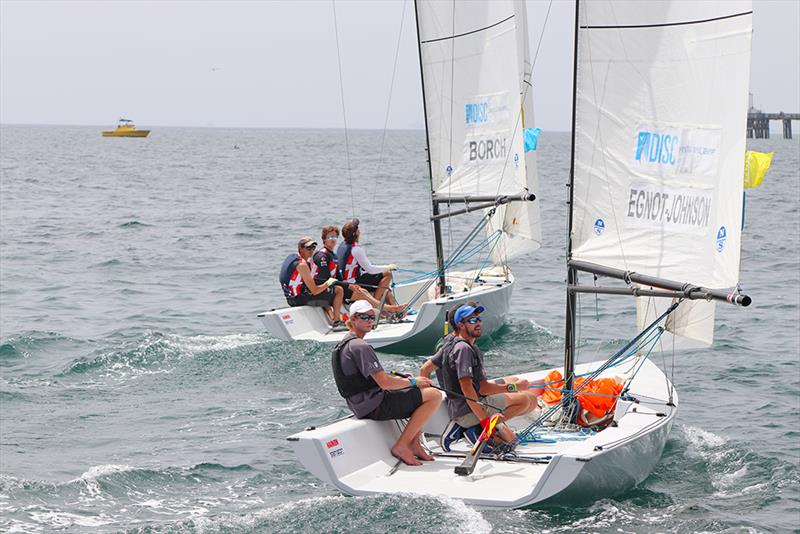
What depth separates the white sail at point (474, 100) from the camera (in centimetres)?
1508

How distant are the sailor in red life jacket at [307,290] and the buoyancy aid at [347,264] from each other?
0.22 metres

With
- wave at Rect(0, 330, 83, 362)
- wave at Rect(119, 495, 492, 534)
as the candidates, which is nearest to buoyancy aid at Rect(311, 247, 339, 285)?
wave at Rect(0, 330, 83, 362)

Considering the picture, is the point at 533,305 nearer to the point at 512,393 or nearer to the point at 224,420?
the point at 224,420

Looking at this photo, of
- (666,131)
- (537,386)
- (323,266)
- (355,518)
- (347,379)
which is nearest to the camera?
(355,518)

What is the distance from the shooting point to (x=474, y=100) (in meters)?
15.5

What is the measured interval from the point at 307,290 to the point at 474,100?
3.44m

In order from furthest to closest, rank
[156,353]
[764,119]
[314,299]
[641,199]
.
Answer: [764,119] < [314,299] < [156,353] < [641,199]

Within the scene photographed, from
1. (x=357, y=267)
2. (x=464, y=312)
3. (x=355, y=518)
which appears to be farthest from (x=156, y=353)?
(x=355, y=518)

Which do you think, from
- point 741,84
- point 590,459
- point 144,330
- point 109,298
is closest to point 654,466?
point 590,459

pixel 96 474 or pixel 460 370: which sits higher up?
pixel 460 370

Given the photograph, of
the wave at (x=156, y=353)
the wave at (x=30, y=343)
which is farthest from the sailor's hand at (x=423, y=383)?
the wave at (x=30, y=343)

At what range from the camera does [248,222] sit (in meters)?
33.9

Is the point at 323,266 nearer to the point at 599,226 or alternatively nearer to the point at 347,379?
the point at 599,226

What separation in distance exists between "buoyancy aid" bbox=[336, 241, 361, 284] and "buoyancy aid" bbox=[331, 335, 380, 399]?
6049mm
